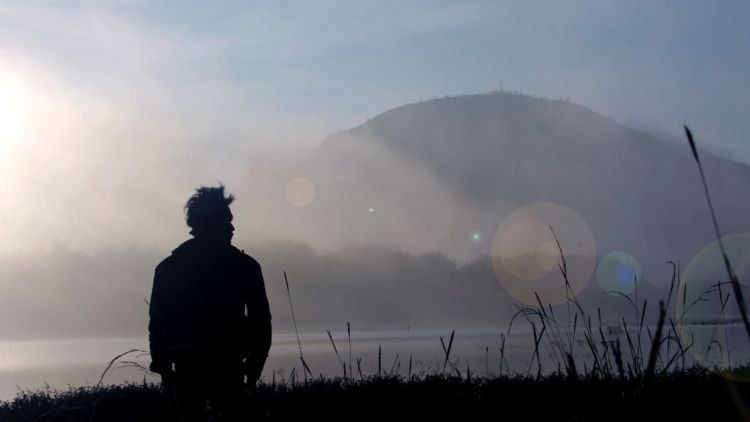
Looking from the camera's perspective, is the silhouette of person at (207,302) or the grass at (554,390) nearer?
the grass at (554,390)

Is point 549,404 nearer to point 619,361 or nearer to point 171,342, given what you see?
point 171,342

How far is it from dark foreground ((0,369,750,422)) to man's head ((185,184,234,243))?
1.39 meters

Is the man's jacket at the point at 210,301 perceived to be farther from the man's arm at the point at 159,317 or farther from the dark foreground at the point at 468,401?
the dark foreground at the point at 468,401

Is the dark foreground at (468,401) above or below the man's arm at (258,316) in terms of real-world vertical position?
below

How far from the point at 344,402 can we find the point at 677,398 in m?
4.86

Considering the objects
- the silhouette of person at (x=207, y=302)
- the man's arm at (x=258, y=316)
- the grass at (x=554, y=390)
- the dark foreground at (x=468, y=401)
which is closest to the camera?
the grass at (x=554, y=390)

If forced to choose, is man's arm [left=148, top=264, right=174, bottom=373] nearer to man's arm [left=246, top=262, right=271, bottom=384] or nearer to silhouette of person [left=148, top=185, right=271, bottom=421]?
silhouette of person [left=148, top=185, right=271, bottom=421]

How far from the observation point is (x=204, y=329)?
619 cm

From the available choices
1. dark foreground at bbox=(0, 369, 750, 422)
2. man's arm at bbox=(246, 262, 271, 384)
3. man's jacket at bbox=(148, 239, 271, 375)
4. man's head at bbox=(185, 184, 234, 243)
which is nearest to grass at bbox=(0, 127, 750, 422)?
dark foreground at bbox=(0, 369, 750, 422)

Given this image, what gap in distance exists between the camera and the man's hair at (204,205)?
658 cm

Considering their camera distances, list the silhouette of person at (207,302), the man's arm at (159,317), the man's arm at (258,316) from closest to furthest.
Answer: the silhouette of person at (207,302) < the man's arm at (159,317) < the man's arm at (258,316)

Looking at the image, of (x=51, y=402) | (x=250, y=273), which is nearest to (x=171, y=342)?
(x=250, y=273)

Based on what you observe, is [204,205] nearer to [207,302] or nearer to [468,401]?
[207,302]

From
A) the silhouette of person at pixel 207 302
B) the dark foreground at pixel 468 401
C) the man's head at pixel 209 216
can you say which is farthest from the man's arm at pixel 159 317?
the dark foreground at pixel 468 401
